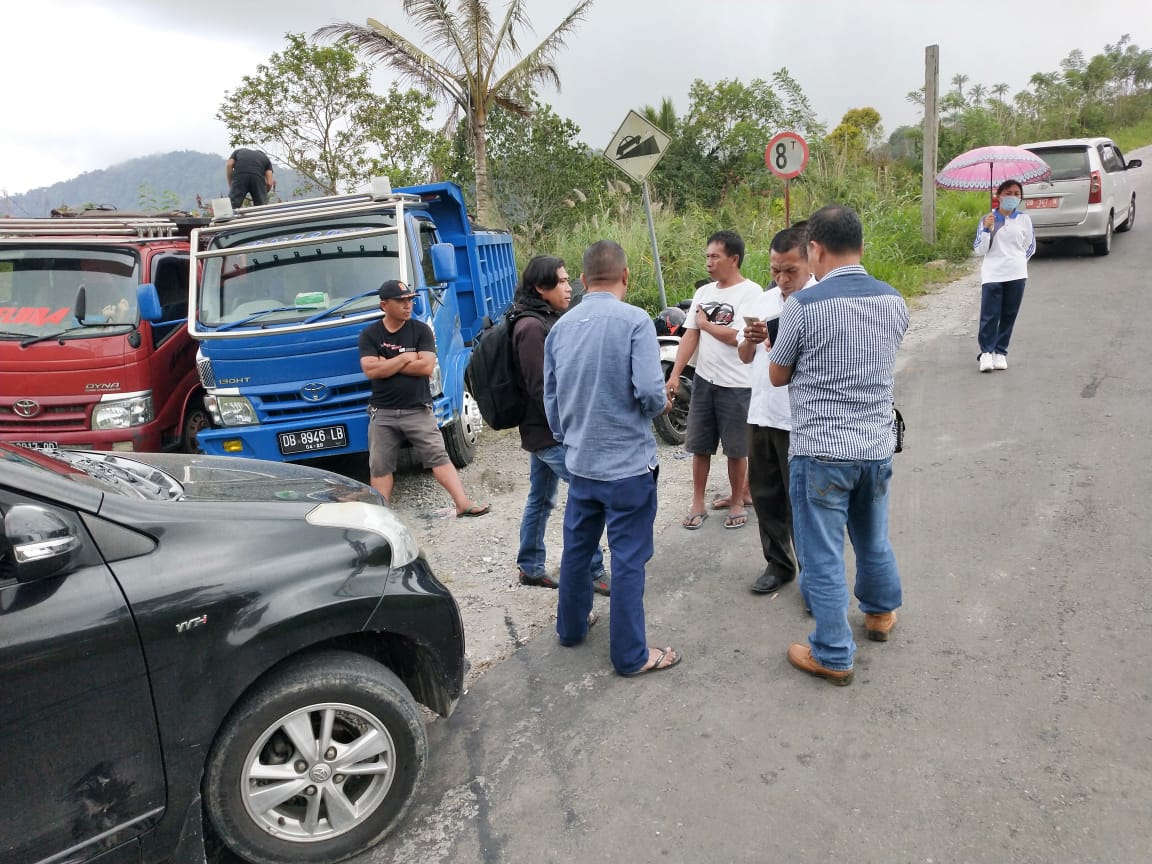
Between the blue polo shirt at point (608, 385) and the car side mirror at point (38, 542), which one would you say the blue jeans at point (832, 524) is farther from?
the car side mirror at point (38, 542)

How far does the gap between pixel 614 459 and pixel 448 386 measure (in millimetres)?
3430

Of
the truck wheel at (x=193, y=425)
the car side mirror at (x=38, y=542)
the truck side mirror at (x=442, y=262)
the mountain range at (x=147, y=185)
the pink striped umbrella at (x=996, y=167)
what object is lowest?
the truck wheel at (x=193, y=425)

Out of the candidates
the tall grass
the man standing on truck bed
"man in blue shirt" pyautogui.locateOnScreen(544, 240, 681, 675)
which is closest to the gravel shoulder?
"man in blue shirt" pyautogui.locateOnScreen(544, 240, 681, 675)

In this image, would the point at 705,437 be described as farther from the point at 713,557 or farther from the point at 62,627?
the point at 62,627

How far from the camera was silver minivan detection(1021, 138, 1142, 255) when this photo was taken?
12.3 metres

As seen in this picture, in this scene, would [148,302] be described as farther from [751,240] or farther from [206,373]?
[751,240]

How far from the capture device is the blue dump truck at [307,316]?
19.7 ft

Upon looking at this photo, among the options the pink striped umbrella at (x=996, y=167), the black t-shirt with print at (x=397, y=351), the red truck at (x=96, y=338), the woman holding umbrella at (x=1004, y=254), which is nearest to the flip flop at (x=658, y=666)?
the black t-shirt with print at (x=397, y=351)

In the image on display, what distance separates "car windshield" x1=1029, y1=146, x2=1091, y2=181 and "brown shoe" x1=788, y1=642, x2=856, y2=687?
11638mm

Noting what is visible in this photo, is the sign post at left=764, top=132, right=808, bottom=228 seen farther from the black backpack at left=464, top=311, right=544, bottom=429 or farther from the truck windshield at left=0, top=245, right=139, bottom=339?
the truck windshield at left=0, top=245, right=139, bottom=339

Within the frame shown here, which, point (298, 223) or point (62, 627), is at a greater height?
point (298, 223)

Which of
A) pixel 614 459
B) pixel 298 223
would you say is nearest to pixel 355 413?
pixel 298 223

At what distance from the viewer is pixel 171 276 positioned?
719 cm

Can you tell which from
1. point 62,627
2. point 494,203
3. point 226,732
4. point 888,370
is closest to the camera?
point 62,627
